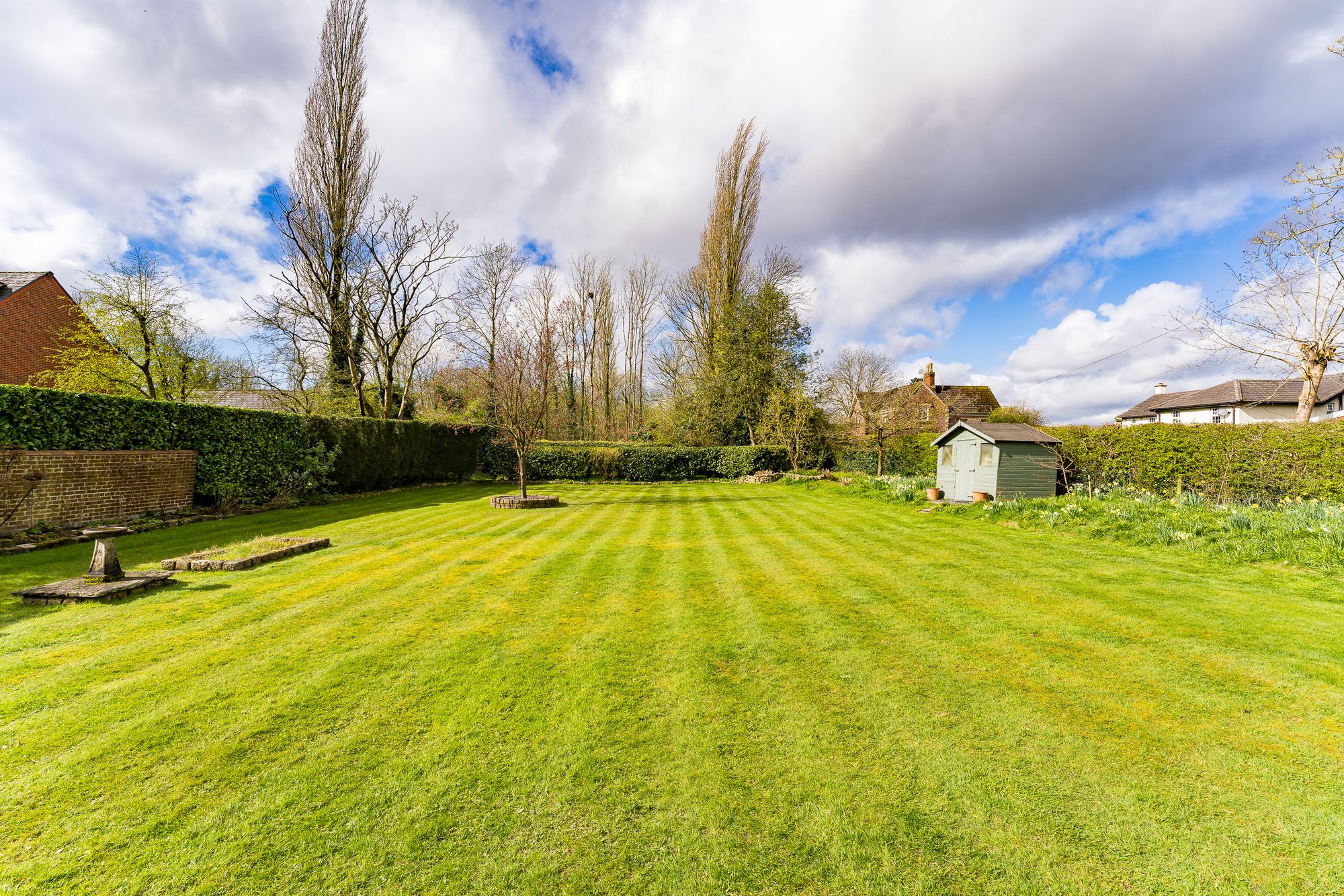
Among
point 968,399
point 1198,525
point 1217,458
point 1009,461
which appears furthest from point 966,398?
point 1198,525

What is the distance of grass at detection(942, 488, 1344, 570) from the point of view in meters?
6.30

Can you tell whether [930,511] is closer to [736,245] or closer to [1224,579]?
[1224,579]

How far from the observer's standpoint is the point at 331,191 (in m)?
19.7

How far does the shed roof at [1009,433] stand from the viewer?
568 inches

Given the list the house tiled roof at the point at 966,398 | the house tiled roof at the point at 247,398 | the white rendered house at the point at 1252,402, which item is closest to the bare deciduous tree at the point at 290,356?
the house tiled roof at the point at 247,398

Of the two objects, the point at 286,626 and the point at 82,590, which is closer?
the point at 286,626

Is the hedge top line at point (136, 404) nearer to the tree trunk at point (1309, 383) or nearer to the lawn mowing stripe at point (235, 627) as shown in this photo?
the lawn mowing stripe at point (235, 627)

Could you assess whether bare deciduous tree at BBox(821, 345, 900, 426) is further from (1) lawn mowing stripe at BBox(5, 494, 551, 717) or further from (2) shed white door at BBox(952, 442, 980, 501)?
(1) lawn mowing stripe at BBox(5, 494, 551, 717)

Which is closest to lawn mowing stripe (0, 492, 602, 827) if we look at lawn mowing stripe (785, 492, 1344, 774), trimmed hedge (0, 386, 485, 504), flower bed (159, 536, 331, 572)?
flower bed (159, 536, 331, 572)

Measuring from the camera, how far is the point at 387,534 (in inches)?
352

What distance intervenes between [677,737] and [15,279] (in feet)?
99.0

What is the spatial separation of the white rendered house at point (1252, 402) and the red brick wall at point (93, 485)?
1581 inches

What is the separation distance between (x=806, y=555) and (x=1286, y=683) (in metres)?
4.67

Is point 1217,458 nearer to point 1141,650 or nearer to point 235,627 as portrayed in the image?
point 1141,650
